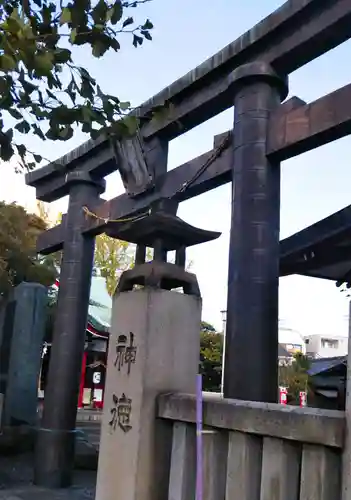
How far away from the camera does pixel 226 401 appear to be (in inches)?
137

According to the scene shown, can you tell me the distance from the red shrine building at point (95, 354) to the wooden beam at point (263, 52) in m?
13.2

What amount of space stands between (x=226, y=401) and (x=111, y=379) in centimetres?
122

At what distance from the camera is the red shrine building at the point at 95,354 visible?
65.1ft

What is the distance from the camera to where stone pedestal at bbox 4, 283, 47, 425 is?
11.1 meters

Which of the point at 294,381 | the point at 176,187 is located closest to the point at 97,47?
the point at 176,187

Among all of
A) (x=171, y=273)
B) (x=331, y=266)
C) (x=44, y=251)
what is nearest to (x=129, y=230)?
(x=171, y=273)

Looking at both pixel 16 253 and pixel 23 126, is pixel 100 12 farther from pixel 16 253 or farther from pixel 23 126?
pixel 16 253

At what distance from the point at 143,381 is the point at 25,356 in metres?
7.83

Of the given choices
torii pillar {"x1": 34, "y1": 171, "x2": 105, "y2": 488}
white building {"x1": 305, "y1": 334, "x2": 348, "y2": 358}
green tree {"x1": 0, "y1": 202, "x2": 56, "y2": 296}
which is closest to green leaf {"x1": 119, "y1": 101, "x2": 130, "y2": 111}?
torii pillar {"x1": 34, "y1": 171, "x2": 105, "y2": 488}

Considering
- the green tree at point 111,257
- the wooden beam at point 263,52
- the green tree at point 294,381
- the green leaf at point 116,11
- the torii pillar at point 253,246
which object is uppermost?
the green tree at point 111,257

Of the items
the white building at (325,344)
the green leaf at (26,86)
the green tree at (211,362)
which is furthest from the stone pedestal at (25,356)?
the white building at (325,344)

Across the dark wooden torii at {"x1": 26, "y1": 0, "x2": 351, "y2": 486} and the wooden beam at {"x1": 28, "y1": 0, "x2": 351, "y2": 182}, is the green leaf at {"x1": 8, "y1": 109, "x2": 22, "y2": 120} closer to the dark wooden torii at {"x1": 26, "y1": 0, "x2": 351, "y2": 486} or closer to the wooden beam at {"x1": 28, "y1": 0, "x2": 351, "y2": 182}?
the dark wooden torii at {"x1": 26, "y1": 0, "x2": 351, "y2": 486}

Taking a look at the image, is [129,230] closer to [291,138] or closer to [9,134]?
[9,134]

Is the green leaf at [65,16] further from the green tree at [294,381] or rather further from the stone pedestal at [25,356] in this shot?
the green tree at [294,381]
